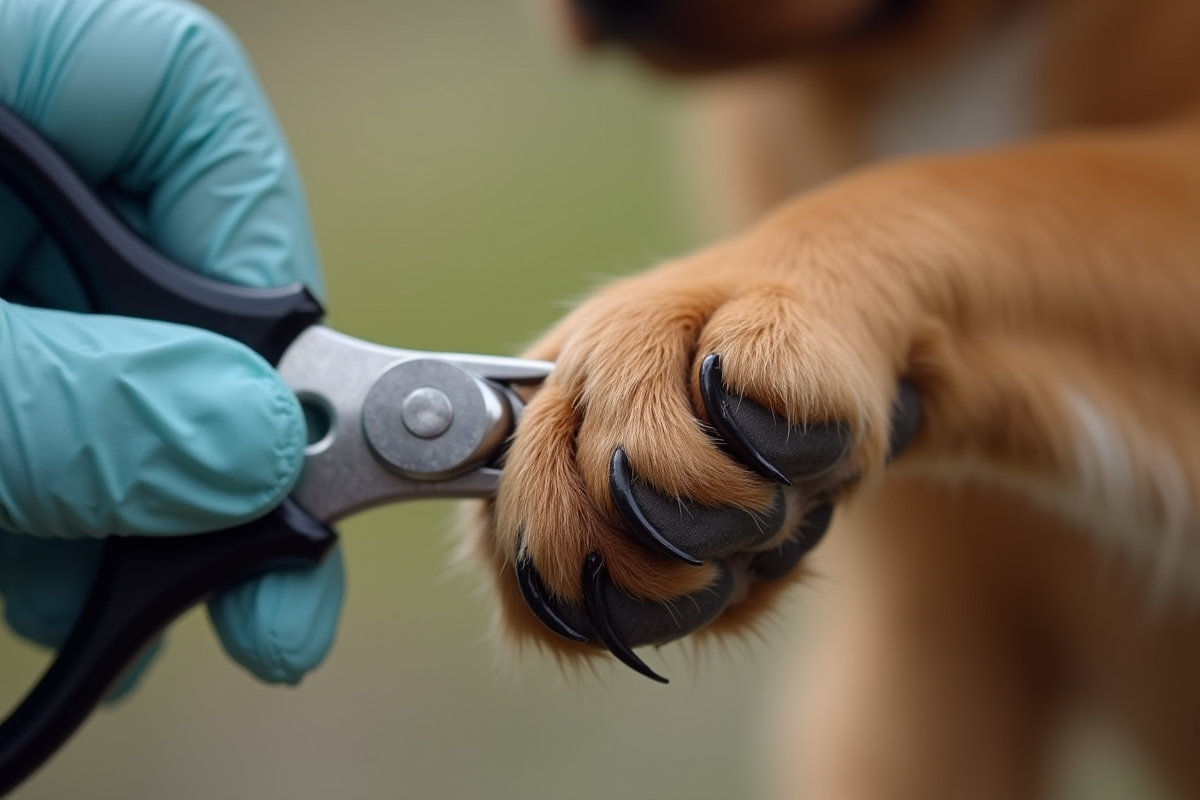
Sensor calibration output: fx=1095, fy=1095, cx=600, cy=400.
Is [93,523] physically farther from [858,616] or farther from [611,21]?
[858,616]

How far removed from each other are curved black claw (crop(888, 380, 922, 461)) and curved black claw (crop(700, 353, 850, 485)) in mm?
99

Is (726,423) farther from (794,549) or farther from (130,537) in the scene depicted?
(130,537)

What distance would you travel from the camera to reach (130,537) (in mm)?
549

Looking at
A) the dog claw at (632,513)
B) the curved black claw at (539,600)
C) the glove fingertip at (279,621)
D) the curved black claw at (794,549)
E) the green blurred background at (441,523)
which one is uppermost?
the dog claw at (632,513)

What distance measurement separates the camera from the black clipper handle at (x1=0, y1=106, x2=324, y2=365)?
54 cm

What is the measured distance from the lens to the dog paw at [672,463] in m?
0.48

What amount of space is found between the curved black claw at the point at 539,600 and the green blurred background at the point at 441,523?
0.09m

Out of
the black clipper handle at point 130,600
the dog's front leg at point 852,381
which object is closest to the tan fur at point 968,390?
the dog's front leg at point 852,381

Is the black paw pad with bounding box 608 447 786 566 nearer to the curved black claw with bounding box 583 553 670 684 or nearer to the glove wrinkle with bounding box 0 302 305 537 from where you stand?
the curved black claw with bounding box 583 553 670 684

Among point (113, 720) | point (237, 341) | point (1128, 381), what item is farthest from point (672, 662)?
point (237, 341)

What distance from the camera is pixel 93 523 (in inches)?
20.7

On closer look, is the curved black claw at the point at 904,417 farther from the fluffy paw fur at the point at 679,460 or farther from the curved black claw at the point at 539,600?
the curved black claw at the point at 539,600

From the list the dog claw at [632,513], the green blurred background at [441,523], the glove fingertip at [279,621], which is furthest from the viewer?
the green blurred background at [441,523]

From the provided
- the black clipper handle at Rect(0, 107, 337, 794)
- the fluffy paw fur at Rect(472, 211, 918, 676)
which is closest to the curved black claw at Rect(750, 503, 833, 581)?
the fluffy paw fur at Rect(472, 211, 918, 676)
